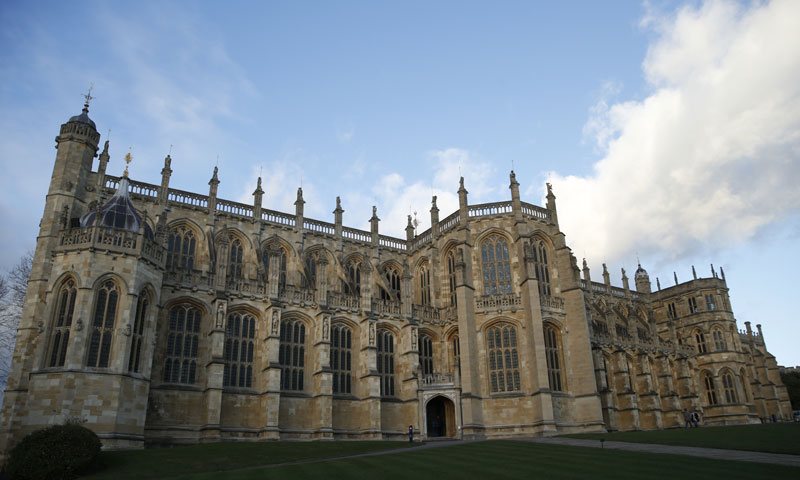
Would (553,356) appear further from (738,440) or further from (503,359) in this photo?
(738,440)

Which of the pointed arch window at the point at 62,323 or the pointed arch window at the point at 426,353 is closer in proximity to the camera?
the pointed arch window at the point at 62,323

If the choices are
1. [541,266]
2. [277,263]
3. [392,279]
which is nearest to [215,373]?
[277,263]

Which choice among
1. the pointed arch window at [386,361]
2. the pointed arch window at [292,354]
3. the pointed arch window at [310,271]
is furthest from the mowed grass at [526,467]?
the pointed arch window at [310,271]

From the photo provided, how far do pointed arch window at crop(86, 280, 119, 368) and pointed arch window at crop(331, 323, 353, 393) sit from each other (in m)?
14.9

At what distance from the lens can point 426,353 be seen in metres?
43.4

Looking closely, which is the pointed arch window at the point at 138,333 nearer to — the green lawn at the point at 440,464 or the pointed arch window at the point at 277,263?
the green lawn at the point at 440,464

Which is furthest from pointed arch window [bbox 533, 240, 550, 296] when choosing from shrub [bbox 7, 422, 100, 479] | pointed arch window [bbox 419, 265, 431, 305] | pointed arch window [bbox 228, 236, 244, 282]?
shrub [bbox 7, 422, 100, 479]

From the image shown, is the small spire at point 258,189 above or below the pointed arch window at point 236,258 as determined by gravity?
above

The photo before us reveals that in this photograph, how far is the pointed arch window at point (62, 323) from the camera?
26859 mm

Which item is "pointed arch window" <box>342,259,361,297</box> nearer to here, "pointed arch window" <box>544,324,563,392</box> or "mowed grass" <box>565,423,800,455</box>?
"pointed arch window" <box>544,324,563,392</box>

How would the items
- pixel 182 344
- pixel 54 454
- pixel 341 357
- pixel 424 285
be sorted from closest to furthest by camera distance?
pixel 54 454
pixel 182 344
pixel 341 357
pixel 424 285

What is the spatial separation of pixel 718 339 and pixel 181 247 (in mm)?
54079

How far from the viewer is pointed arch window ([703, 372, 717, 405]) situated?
58.2m

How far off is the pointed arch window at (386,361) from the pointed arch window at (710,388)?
3735 cm
